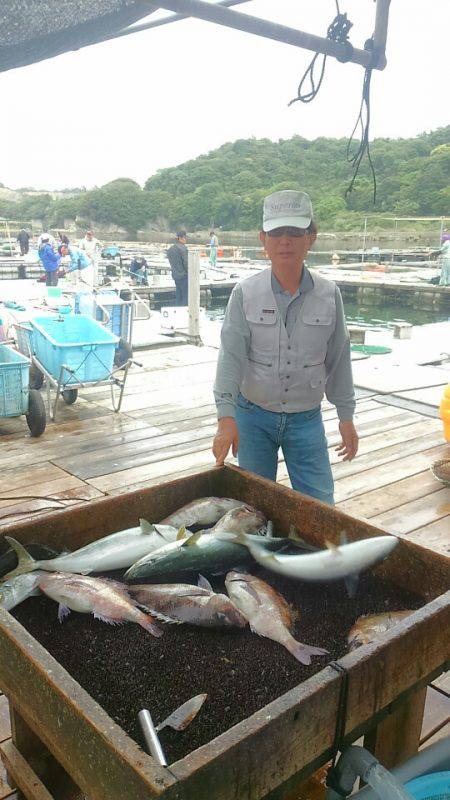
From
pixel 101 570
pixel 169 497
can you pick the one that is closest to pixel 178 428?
pixel 169 497

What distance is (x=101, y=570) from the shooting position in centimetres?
188

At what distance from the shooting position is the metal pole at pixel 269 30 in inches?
90.5

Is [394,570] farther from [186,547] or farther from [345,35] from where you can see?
[345,35]

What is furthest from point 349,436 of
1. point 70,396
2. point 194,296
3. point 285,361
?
point 194,296

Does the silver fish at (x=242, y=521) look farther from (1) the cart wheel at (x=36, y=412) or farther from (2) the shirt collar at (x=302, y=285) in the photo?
(1) the cart wheel at (x=36, y=412)

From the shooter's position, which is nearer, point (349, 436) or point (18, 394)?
point (349, 436)

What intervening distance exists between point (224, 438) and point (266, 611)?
109 cm

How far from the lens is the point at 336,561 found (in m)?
1.81

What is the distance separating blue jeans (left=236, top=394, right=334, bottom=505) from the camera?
296 cm

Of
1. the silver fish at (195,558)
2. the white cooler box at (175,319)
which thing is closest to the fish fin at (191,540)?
the silver fish at (195,558)

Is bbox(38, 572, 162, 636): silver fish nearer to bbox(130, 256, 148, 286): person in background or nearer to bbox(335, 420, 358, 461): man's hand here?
bbox(335, 420, 358, 461): man's hand

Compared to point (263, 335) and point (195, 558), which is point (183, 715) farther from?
point (263, 335)

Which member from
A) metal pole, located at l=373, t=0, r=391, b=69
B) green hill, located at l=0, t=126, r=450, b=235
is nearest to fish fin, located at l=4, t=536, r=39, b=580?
metal pole, located at l=373, t=0, r=391, b=69

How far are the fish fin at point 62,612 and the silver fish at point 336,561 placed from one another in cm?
62
